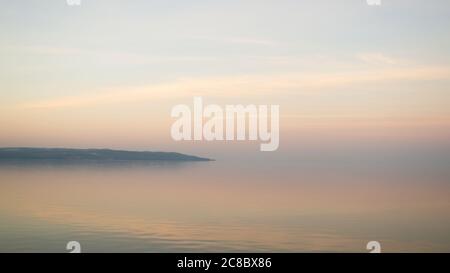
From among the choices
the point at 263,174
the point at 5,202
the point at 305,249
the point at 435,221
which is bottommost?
the point at 305,249

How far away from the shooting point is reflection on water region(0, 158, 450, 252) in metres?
13.0

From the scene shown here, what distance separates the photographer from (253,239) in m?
13.4

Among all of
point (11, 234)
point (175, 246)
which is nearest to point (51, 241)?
point (11, 234)

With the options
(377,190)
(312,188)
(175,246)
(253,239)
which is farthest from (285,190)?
(175,246)

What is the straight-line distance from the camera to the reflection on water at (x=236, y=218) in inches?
513

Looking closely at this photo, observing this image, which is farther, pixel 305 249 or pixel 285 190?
pixel 285 190

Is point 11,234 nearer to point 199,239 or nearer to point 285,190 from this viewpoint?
point 199,239

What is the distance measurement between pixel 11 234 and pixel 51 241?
152 centimetres

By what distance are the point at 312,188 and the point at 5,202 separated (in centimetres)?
1274

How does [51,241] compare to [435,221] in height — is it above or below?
below

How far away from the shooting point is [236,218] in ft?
53.2
